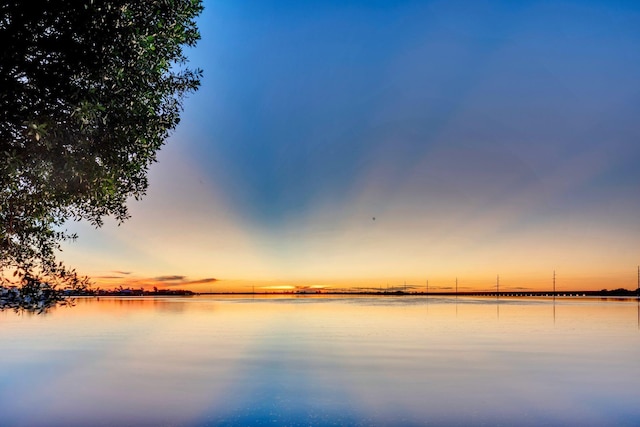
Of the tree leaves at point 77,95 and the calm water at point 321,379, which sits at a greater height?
the tree leaves at point 77,95

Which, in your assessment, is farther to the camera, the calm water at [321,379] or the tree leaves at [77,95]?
the calm water at [321,379]

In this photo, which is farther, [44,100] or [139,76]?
[139,76]

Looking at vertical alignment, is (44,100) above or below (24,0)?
below

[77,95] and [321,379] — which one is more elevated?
[77,95]

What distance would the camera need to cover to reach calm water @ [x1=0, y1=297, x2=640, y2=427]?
2278cm

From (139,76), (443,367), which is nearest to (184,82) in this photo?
(139,76)

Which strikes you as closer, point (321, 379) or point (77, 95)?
point (77, 95)

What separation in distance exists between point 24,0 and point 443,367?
28827 millimetres

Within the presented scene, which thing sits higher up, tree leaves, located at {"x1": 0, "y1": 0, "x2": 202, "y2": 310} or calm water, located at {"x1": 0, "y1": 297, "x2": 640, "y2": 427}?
tree leaves, located at {"x1": 0, "y1": 0, "x2": 202, "y2": 310}

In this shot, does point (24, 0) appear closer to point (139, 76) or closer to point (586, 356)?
point (139, 76)

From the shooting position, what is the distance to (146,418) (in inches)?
881

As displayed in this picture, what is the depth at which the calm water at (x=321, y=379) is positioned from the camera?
22.8 m

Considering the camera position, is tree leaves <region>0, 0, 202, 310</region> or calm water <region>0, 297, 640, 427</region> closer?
tree leaves <region>0, 0, 202, 310</region>

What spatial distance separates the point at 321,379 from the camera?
3095cm
